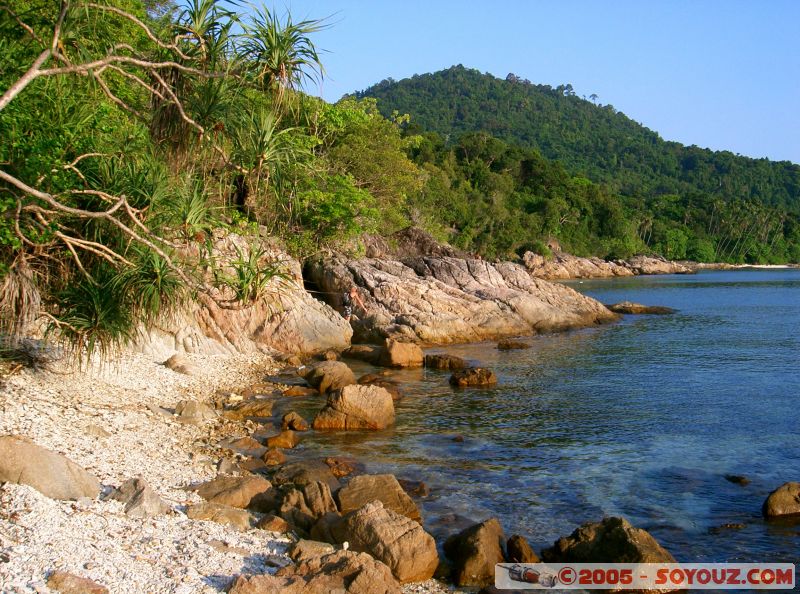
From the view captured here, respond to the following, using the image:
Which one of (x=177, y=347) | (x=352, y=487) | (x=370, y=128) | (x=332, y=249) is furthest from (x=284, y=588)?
(x=370, y=128)

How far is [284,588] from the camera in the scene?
6.22 meters

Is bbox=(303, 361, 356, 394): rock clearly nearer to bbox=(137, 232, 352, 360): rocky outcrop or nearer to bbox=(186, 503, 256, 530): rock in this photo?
bbox=(137, 232, 352, 360): rocky outcrop

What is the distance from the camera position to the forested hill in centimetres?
15638

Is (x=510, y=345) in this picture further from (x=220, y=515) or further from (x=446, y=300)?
(x=220, y=515)

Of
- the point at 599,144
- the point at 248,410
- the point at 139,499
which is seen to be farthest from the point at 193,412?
the point at 599,144

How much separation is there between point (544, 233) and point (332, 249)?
6589cm

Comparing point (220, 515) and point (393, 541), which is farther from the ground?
point (220, 515)

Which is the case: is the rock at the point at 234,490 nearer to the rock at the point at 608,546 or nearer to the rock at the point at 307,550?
the rock at the point at 307,550

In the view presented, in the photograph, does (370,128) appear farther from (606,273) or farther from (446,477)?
(606,273)

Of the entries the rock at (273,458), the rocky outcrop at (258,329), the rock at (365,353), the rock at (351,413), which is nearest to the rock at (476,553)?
the rock at (273,458)

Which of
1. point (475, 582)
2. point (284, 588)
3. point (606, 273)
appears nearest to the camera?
point (284, 588)

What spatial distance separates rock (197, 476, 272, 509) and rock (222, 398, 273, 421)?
16.0ft

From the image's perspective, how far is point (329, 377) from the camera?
58.7 feet

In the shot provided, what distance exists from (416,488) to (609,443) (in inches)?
201
